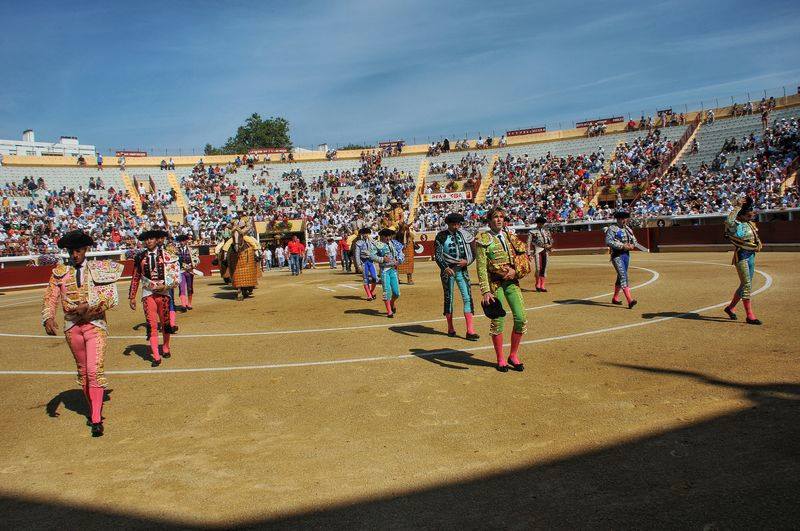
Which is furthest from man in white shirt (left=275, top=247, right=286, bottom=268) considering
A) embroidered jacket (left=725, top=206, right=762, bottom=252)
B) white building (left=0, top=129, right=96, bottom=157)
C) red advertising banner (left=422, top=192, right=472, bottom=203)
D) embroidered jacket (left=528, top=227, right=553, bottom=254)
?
white building (left=0, top=129, right=96, bottom=157)

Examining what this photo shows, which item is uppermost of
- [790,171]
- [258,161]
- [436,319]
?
[258,161]

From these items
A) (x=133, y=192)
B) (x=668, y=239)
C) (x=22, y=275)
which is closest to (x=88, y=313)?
(x=22, y=275)

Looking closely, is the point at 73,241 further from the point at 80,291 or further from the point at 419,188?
the point at 419,188

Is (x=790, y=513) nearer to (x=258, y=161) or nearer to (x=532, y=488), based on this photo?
(x=532, y=488)

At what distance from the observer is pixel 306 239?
4191cm

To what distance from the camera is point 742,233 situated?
938 centimetres

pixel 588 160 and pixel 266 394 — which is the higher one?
pixel 588 160

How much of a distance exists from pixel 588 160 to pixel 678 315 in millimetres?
36681

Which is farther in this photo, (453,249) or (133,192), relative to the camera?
(133,192)

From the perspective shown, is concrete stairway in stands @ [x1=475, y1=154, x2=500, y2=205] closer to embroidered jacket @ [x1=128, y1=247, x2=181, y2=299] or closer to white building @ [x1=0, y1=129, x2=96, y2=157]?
embroidered jacket @ [x1=128, y1=247, x2=181, y2=299]

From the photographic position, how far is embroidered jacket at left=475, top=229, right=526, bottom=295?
7199mm

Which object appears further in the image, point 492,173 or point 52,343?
point 492,173

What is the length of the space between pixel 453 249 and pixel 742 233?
472cm

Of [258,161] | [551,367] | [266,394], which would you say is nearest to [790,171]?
[551,367]
